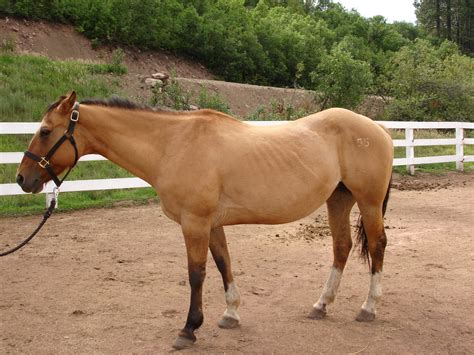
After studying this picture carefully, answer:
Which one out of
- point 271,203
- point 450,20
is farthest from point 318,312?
point 450,20

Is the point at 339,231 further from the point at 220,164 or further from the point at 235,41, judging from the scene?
the point at 235,41

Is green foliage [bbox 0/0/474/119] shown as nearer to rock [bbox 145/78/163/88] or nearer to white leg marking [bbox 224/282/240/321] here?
rock [bbox 145/78/163/88]

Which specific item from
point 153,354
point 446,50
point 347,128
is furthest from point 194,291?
point 446,50

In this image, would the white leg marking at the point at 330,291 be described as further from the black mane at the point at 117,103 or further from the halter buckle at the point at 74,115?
the halter buckle at the point at 74,115

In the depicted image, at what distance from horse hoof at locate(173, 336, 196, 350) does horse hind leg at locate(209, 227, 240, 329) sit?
0.44 metres

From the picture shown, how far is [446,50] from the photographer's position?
137 feet

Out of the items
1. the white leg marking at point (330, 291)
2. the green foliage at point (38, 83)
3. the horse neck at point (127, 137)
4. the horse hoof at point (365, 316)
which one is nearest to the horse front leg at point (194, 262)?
the horse neck at point (127, 137)

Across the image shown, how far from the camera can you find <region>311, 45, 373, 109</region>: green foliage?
61.0 feet

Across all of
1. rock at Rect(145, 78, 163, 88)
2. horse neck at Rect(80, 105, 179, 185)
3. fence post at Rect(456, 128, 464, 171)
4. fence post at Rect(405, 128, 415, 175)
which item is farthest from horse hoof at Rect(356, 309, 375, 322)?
rock at Rect(145, 78, 163, 88)

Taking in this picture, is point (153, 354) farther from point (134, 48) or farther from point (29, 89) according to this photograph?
point (134, 48)

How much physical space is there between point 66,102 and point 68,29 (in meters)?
21.5

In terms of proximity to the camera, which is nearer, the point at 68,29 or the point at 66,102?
the point at 66,102

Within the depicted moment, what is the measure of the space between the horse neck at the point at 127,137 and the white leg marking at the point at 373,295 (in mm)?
1987

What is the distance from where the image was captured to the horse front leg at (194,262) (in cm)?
333
